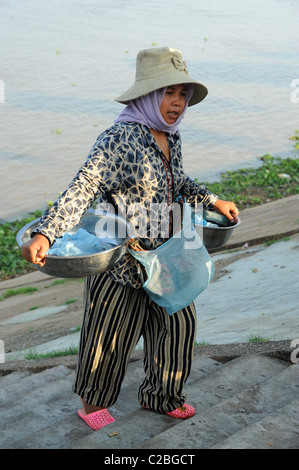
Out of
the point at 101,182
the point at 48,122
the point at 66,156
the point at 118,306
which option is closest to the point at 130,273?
the point at 118,306

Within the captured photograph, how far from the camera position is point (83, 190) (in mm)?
2451

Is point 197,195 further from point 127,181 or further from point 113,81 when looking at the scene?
point 113,81

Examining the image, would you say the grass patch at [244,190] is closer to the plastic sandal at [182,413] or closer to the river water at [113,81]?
the river water at [113,81]

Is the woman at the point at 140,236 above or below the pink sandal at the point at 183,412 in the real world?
above

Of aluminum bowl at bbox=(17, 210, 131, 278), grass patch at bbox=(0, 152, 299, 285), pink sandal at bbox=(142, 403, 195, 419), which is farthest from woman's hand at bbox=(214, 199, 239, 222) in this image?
grass patch at bbox=(0, 152, 299, 285)

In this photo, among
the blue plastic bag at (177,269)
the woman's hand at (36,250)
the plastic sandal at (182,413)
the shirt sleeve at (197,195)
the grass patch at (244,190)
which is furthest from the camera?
the grass patch at (244,190)

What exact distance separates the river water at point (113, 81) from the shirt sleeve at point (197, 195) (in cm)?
726

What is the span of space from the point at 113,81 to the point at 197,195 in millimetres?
15489

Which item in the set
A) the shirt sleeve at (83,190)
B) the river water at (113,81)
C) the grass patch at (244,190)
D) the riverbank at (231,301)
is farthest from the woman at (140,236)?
the river water at (113,81)

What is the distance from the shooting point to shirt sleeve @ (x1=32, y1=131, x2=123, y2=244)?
2332 millimetres

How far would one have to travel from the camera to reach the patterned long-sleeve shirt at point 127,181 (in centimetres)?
246

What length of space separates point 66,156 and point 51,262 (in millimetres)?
10654

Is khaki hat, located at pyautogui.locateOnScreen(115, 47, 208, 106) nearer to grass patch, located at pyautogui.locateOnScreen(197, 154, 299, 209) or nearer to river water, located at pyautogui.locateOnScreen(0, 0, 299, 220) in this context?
grass patch, located at pyautogui.locateOnScreen(197, 154, 299, 209)

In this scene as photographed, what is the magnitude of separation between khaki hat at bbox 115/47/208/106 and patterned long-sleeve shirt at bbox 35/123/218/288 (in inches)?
6.1
